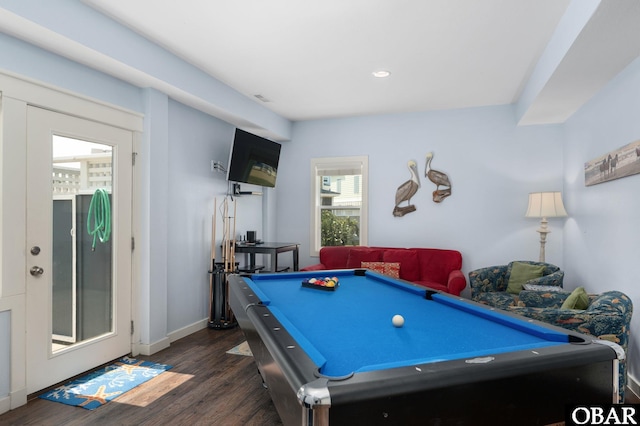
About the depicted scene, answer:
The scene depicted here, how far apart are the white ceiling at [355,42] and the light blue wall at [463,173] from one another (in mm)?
608

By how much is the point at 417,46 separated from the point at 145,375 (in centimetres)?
344

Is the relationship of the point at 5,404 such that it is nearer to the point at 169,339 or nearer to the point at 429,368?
the point at 169,339

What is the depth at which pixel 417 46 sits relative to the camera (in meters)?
3.20

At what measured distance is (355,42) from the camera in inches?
124

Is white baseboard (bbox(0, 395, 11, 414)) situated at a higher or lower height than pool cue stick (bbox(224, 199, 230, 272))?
lower

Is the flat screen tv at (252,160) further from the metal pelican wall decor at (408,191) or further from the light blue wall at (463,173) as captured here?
the metal pelican wall decor at (408,191)

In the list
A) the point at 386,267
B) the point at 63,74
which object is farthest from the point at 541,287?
the point at 63,74

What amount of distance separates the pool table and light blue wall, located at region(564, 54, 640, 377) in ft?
5.62

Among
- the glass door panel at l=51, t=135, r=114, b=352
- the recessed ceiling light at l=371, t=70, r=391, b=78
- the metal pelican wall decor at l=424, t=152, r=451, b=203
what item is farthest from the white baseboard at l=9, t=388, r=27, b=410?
the metal pelican wall decor at l=424, t=152, r=451, b=203

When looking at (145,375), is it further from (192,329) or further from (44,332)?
(192,329)

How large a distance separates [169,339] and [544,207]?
164 inches

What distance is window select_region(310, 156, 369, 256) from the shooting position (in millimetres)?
5555

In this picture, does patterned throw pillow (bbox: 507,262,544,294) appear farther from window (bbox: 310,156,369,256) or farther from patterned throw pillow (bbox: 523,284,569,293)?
window (bbox: 310,156,369,256)

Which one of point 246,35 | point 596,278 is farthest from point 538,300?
A: point 246,35
